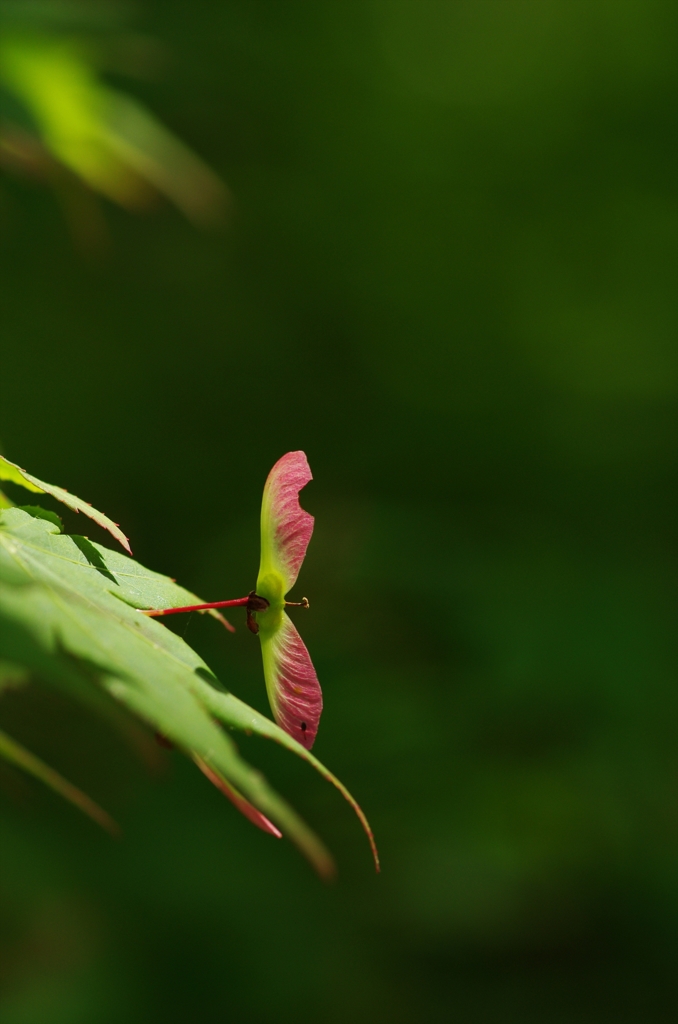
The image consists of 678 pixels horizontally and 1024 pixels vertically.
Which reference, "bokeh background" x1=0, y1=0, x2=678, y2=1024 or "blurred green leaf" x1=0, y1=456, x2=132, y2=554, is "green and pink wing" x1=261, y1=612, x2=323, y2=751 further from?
"bokeh background" x1=0, y1=0, x2=678, y2=1024

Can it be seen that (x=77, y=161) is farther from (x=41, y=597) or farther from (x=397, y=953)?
(x=397, y=953)

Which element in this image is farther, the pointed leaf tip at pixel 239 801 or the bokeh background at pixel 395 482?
the bokeh background at pixel 395 482

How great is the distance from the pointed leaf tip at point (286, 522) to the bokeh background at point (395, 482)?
107 centimetres

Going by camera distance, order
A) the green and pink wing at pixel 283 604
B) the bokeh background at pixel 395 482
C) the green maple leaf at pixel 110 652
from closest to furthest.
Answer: the green maple leaf at pixel 110 652, the green and pink wing at pixel 283 604, the bokeh background at pixel 395 482

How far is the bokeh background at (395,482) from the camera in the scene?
1410mm

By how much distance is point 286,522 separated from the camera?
315 mm

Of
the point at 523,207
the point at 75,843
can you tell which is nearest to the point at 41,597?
the point at 75,843

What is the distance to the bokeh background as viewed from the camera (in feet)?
4.63

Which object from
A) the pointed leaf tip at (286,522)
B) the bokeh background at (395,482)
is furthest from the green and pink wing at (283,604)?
the bokeh background at (395,482)

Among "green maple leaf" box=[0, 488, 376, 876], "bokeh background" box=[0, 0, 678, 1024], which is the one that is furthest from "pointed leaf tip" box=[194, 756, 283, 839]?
"bokeh background" box=[0, 0, 678, 1024]

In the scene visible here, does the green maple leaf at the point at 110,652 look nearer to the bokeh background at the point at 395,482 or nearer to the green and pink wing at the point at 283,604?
the green and pink wing at the point at 283,604

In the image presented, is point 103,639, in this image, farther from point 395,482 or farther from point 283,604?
point 395,482

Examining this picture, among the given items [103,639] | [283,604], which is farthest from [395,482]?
[103,639]

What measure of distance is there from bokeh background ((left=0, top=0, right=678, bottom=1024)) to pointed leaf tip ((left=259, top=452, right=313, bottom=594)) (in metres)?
1.07
